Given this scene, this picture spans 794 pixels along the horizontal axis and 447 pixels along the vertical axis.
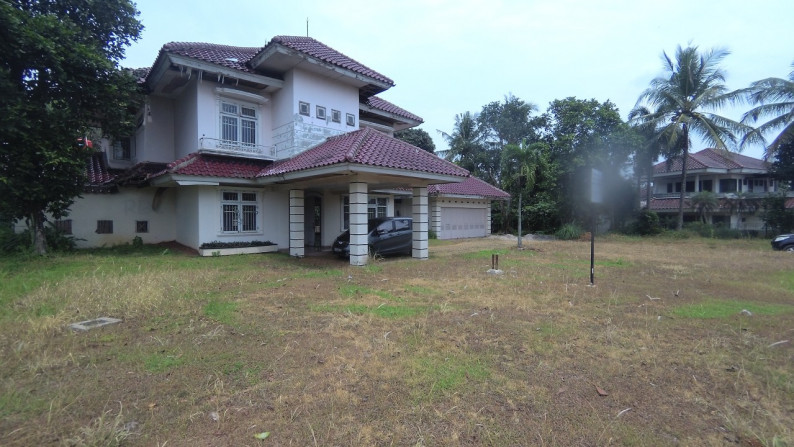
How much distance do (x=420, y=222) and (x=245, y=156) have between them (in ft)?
23.6

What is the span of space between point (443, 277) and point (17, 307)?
8.24 m

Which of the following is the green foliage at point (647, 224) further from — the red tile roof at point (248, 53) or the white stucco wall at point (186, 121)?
the white stucco wall at point (186, 121)

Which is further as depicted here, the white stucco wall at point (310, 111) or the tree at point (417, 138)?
the tree at point (417, 138)

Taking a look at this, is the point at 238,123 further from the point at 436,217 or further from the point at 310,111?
the point at 436,217

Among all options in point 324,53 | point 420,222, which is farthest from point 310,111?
point 420,222

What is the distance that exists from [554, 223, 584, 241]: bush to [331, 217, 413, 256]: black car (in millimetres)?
13827

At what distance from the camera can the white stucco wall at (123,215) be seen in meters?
13.9

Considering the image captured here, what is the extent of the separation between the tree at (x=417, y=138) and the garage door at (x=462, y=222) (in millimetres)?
10308

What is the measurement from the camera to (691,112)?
23.2 meters

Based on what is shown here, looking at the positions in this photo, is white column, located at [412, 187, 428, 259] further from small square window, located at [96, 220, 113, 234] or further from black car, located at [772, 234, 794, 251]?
black car, located at [772, 234, 794, 251]

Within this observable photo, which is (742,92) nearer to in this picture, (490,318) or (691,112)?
(691,112)

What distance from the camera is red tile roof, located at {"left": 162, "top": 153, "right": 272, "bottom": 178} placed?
12.1 metres

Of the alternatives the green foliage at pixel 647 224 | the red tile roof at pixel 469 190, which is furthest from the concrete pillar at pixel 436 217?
the green foliage at pixel 647 224

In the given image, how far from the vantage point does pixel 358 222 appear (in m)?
11.2
